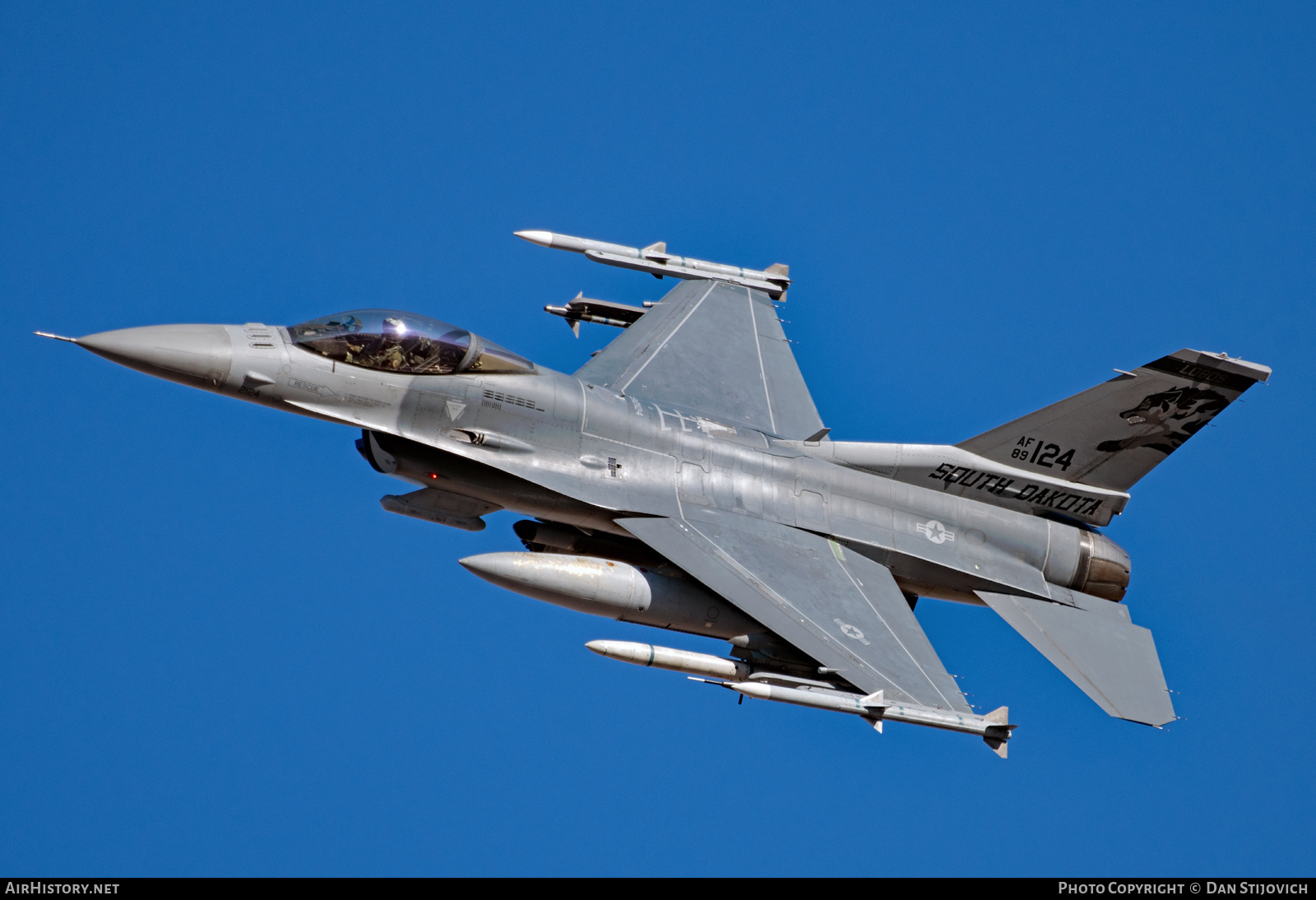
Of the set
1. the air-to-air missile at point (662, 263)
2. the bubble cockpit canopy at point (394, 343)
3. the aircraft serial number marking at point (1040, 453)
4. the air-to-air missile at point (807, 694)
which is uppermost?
the air-to-air missile at point (662, 263)

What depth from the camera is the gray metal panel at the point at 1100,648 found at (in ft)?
63.6

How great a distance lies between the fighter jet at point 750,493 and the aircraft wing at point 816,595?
30 millimetres

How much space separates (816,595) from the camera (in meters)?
19.2

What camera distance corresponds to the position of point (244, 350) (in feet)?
58.0

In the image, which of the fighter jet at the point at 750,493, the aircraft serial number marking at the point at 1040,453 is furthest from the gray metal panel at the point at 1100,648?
the aircraft serial number marking at the point at 1040,453

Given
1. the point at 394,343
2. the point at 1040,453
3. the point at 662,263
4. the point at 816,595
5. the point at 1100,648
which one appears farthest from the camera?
the point at 662,263

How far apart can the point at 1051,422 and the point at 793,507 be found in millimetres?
4042

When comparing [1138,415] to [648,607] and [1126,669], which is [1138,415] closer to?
[1126,669]

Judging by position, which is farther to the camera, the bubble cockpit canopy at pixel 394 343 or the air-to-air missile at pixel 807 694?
the bubble cockpit canopy at pixel 394 343

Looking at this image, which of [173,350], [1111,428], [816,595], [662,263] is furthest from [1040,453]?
[173,350]

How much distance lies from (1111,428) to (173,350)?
12.8 metres

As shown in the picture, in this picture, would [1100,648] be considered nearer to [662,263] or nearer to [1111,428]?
[1111,428]

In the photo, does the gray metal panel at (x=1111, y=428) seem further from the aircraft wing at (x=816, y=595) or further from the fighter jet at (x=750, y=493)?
the aircraft wing at (x=816, y=595)

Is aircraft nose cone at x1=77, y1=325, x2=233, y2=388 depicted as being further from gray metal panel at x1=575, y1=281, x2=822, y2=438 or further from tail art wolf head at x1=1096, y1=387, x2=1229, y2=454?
tail art wolf head at x1=1096, y1=387, x2=1229, y2=454
